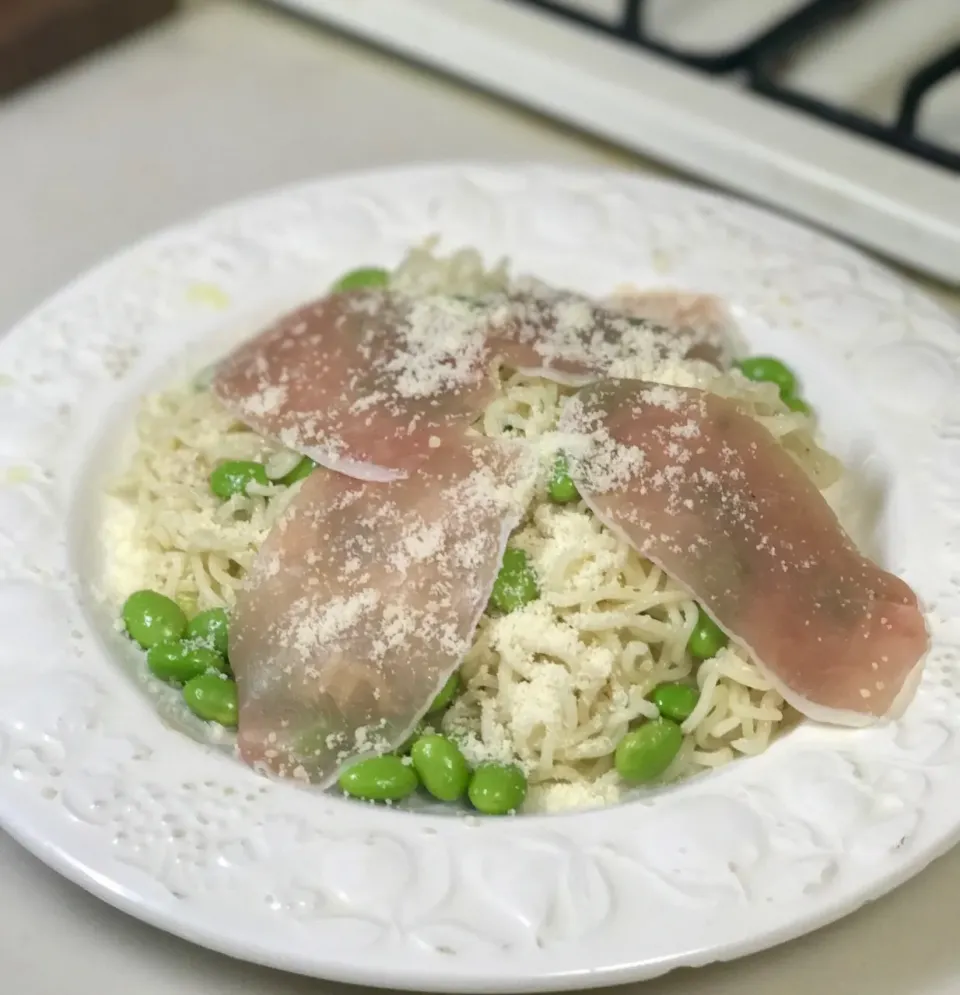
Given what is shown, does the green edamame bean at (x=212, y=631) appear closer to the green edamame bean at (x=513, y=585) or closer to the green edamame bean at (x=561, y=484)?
the green edamame bean at (x=513, y=585)

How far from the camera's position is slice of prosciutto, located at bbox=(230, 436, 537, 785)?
161 centimetres

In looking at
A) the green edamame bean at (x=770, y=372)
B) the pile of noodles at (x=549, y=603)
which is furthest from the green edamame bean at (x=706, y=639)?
the green edamame bean at (x=770, y=372)

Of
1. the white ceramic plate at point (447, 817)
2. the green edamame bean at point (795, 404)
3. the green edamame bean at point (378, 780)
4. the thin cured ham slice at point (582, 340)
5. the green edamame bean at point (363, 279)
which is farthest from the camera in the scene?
the green edamame bean at point (363, 279)

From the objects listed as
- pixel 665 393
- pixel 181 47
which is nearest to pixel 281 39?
pixel 181 47

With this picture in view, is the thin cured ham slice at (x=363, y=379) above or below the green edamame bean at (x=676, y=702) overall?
above

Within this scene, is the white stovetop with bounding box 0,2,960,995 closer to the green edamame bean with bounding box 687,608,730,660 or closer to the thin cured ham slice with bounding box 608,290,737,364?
the thin cured ham slice with bounding box 608,290,737,364

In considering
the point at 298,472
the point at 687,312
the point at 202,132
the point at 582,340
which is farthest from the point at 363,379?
the point at 202,132

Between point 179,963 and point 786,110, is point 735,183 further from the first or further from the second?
point 179,963

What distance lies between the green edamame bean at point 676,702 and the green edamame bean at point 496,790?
0.24m

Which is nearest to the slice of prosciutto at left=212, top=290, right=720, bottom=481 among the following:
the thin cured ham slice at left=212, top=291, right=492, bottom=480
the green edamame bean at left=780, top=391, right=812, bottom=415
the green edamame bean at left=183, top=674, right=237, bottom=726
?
the thin cured ham slice at left=212, top=291, right=492, bottom=480

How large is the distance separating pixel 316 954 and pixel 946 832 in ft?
2.40

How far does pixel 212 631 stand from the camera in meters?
1.75

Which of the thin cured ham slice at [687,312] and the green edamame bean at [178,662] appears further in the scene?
the thin cured ham slice at [687,312]

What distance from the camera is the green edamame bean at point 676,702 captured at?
5.48 ft
